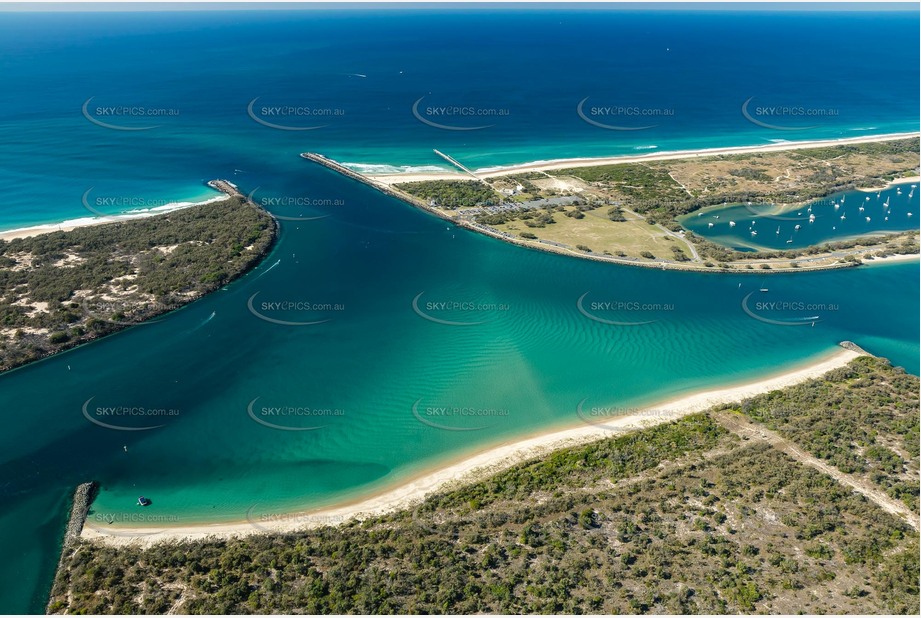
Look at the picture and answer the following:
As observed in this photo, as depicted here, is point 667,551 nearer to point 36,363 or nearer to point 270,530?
point 270,530

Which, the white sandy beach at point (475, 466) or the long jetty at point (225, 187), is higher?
the long jetty at point (225, 187)

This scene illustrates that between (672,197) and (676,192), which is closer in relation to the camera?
(672,197)

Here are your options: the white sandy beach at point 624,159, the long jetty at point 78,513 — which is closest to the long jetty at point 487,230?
the white sandy beach at point 624,159

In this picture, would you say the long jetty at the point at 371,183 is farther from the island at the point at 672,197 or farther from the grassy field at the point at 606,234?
the grassy field at the point at 606,234

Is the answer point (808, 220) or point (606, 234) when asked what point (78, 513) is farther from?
point (808, 220)

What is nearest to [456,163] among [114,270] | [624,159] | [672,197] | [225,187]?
[624,159]

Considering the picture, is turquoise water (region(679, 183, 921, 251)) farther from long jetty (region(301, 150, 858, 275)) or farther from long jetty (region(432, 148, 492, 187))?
long jetty (region(432, 148, 492, 187))
